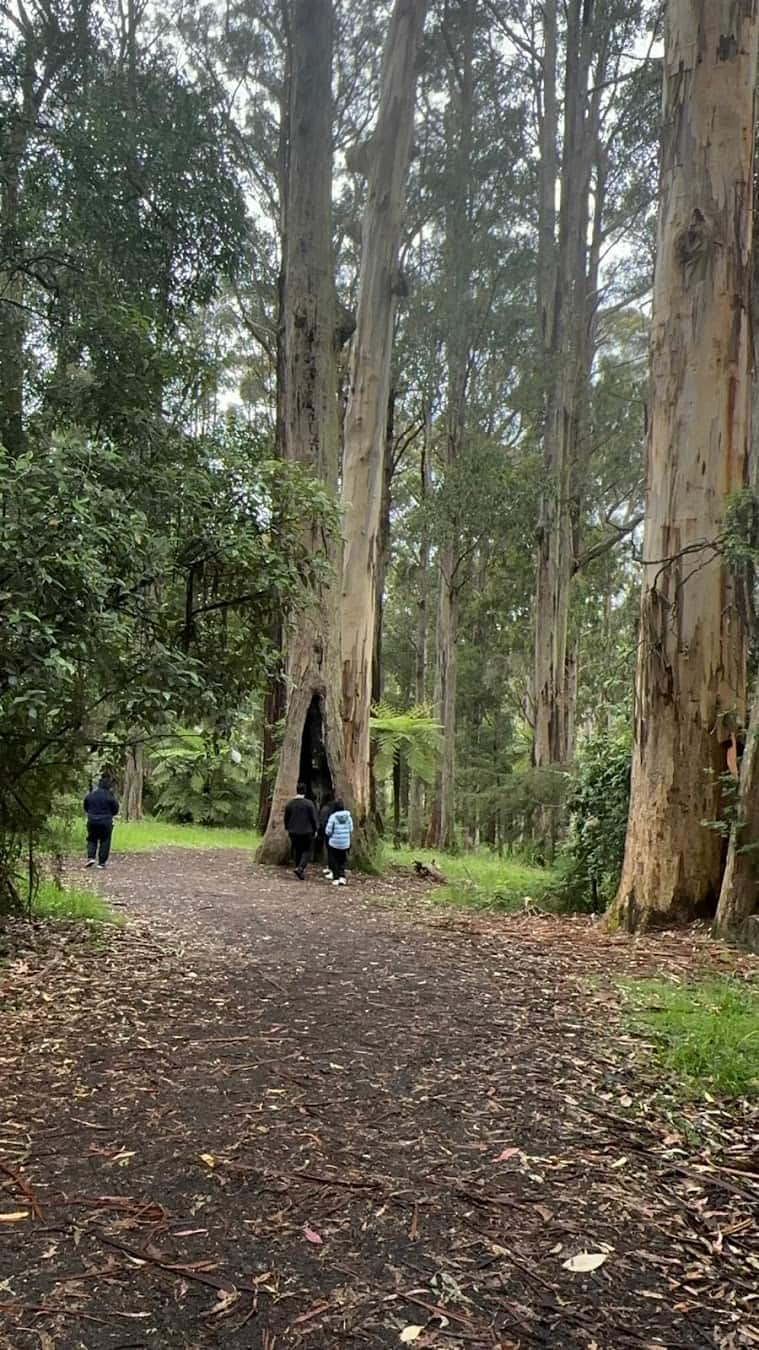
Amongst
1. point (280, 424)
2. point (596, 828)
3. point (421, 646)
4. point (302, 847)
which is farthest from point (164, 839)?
point (421, 646)

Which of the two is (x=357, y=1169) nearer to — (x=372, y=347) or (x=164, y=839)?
(x=372, y=347)

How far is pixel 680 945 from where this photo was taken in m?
6.31

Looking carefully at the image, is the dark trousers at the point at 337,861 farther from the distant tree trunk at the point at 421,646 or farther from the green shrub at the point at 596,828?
the distant tree trunk at the point at 421,646

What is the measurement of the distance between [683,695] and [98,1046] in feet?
16.8

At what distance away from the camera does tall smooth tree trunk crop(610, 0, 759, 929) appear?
23.4 feet

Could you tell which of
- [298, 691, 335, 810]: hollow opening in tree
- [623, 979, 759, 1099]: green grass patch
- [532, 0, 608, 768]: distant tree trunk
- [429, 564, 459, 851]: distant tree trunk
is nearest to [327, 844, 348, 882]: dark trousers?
[298, 691, 335, 810]: hollow opening in tree

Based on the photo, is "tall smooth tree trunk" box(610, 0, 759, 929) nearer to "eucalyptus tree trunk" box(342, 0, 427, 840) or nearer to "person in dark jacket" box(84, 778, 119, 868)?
"eucalyptus tree trunk" box(342, 0, 427, 840)

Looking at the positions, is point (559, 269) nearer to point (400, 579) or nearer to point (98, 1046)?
point (400, 579)

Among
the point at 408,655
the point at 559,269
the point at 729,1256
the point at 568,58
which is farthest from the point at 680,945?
the point at 408,655

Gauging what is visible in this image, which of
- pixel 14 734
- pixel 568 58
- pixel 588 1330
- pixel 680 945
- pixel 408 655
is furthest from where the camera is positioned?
pixel 408 655

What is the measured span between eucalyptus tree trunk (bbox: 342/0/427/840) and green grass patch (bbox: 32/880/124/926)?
6093mm

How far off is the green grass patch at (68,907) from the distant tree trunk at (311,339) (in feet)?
15.0

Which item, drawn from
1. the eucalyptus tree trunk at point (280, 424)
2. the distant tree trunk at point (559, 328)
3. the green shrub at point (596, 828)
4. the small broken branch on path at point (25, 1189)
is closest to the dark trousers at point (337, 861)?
the eucalyptus tree trunk at point (280, 424)

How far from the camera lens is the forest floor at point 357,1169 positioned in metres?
2.24
